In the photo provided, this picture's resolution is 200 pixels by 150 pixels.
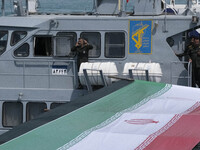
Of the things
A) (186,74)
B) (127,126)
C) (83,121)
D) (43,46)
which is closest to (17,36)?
(43,46)

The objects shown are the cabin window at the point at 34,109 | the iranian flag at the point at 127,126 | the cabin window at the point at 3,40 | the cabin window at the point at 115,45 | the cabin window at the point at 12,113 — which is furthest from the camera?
the cabin window at the point at 3,40

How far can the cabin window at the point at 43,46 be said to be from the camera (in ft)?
54.5

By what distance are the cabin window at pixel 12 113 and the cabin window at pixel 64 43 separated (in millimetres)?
2040

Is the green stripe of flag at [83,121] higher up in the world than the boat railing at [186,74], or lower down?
lower down

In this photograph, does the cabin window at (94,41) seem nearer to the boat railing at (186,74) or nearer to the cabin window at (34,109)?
the cabin window at (34,109)

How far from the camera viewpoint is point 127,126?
31.3 feet

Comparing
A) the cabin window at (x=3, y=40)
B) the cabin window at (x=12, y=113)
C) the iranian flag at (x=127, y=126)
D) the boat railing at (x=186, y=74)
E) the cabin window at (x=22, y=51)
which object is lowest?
the cabin window at (x=12, y=113)

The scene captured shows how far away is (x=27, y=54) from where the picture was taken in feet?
54.6

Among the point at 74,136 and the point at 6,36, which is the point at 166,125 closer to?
the point at 74,136

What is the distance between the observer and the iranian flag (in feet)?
28.2

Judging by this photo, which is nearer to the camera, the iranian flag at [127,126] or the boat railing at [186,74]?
the iranian flag at [127,126]

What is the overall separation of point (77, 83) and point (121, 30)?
6.79 feet

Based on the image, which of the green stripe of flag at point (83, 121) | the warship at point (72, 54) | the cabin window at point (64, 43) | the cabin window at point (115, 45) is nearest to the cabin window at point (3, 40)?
the warship at point (72, 54)

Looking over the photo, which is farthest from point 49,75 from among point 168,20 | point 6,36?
point 168,20
